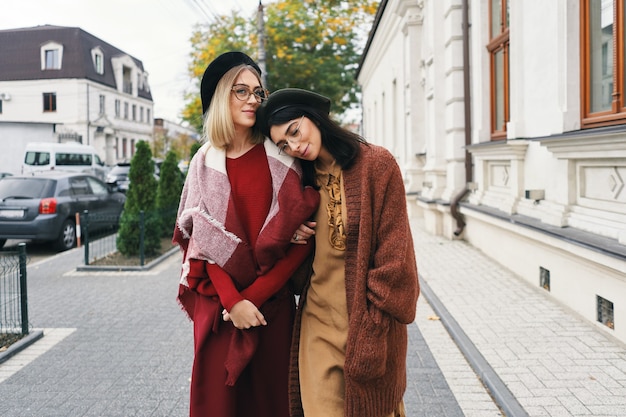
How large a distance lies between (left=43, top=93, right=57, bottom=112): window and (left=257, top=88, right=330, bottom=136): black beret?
16.1 metres

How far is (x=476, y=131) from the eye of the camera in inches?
395

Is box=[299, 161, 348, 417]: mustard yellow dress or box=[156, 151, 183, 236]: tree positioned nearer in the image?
box=[299, 161, 348, 417]: mustard yellow dress

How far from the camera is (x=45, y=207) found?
11273 millimetres

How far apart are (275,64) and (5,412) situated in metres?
24.1

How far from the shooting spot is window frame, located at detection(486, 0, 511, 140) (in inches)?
348

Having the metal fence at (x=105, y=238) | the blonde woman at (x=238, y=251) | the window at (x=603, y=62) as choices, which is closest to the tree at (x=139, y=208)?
the metal fence at (x=105, y=238)

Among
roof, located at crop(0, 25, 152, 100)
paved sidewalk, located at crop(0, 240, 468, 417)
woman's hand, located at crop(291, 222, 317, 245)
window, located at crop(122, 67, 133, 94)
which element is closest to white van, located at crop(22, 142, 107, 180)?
window, located at crop(122, 67, 133, 94)

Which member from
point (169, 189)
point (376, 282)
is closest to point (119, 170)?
point (169, 189)

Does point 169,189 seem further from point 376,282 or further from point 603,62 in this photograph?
point 376,282

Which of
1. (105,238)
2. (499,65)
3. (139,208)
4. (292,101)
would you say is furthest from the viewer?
(105,238)

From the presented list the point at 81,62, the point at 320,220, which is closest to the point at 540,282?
the point at 320,220

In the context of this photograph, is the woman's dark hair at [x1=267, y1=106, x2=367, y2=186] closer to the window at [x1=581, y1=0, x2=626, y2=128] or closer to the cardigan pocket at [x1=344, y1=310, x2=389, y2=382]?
the cardigan pocket at [x1=344, y1=310, x2=389, y2=382]

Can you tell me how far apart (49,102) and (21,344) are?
1404 cm

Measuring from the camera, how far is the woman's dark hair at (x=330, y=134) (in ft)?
7.66
